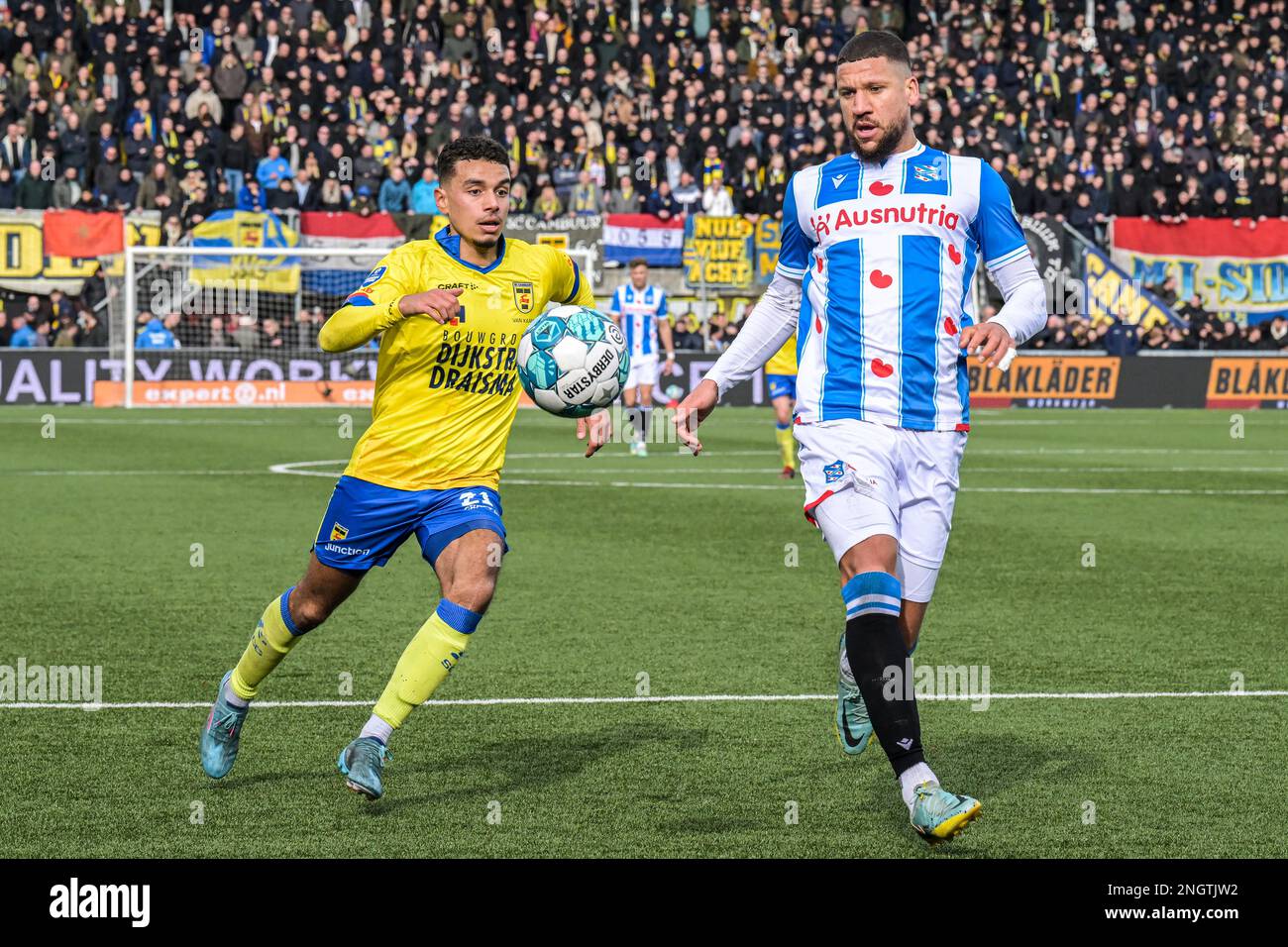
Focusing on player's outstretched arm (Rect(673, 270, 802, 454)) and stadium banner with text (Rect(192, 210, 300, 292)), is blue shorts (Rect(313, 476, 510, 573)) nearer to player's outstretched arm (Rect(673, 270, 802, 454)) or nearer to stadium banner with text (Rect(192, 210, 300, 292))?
player's outstretched arm (Rect(673, 270, 802, 454))

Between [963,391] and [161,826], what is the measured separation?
8.89 feet

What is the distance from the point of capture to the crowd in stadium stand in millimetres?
32219

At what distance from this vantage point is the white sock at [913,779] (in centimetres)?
504

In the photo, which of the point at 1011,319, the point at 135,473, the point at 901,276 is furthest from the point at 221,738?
the point at 135,473

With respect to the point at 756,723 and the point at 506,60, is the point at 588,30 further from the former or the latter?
the point at 756,723

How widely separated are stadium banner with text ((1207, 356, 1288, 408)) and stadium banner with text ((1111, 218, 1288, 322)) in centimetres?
259

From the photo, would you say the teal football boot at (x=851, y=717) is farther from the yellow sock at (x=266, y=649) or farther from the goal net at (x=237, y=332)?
the goal net at (x=237, y=332)

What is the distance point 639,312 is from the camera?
24000 mm

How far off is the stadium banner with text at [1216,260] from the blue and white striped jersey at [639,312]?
1419 centimetres

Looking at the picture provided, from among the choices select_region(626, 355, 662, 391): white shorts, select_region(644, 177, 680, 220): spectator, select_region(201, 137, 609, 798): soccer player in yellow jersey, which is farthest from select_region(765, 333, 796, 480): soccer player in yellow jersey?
select_region(644, 177, 680, 220): spectator

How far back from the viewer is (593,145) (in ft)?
113

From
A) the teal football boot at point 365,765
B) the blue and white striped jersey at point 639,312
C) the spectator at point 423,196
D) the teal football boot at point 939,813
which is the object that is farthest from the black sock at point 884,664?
the spectator at point 423,196

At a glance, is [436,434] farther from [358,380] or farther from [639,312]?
[358,380]

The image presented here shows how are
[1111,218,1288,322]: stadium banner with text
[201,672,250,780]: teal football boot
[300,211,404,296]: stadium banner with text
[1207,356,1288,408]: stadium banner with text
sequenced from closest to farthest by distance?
[201,672,250,780]: teal football boot
[300,211,404,296]: stadium banner with text
[1207,356,1288,408]: stadium banner with text
[1111,218,1288,322]: stadium banner with text
